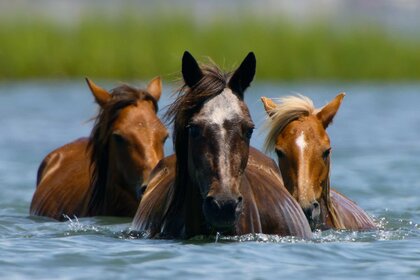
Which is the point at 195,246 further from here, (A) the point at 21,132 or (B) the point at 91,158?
(A) the point at 21,132

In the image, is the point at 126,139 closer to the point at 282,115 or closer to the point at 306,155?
the point at 282,115

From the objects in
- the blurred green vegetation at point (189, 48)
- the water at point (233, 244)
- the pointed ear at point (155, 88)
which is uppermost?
the blurred green vegetation at point (189, 48)

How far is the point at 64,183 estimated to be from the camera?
11.8m

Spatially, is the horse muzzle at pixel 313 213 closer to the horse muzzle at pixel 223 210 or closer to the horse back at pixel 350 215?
the horse back at pixel 350 215

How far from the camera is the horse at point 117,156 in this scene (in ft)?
35.3

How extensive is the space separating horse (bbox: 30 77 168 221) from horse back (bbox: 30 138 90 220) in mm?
12

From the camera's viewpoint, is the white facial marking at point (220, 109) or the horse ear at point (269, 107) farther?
the horse ear at point (269, 107)

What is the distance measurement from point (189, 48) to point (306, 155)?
67.3 feet

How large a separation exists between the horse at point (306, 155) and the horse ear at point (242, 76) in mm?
1463

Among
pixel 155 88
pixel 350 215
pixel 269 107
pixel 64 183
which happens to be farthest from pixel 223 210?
pixel 64 183

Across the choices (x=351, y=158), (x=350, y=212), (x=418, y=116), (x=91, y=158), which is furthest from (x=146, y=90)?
(x=418, y=116)

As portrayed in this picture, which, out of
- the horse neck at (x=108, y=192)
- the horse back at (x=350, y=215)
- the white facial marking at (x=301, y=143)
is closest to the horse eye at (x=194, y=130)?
the white facial marking at (x=301, y=143)

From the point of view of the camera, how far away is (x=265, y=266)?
797 centimetres

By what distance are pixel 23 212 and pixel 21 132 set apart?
376 inches
